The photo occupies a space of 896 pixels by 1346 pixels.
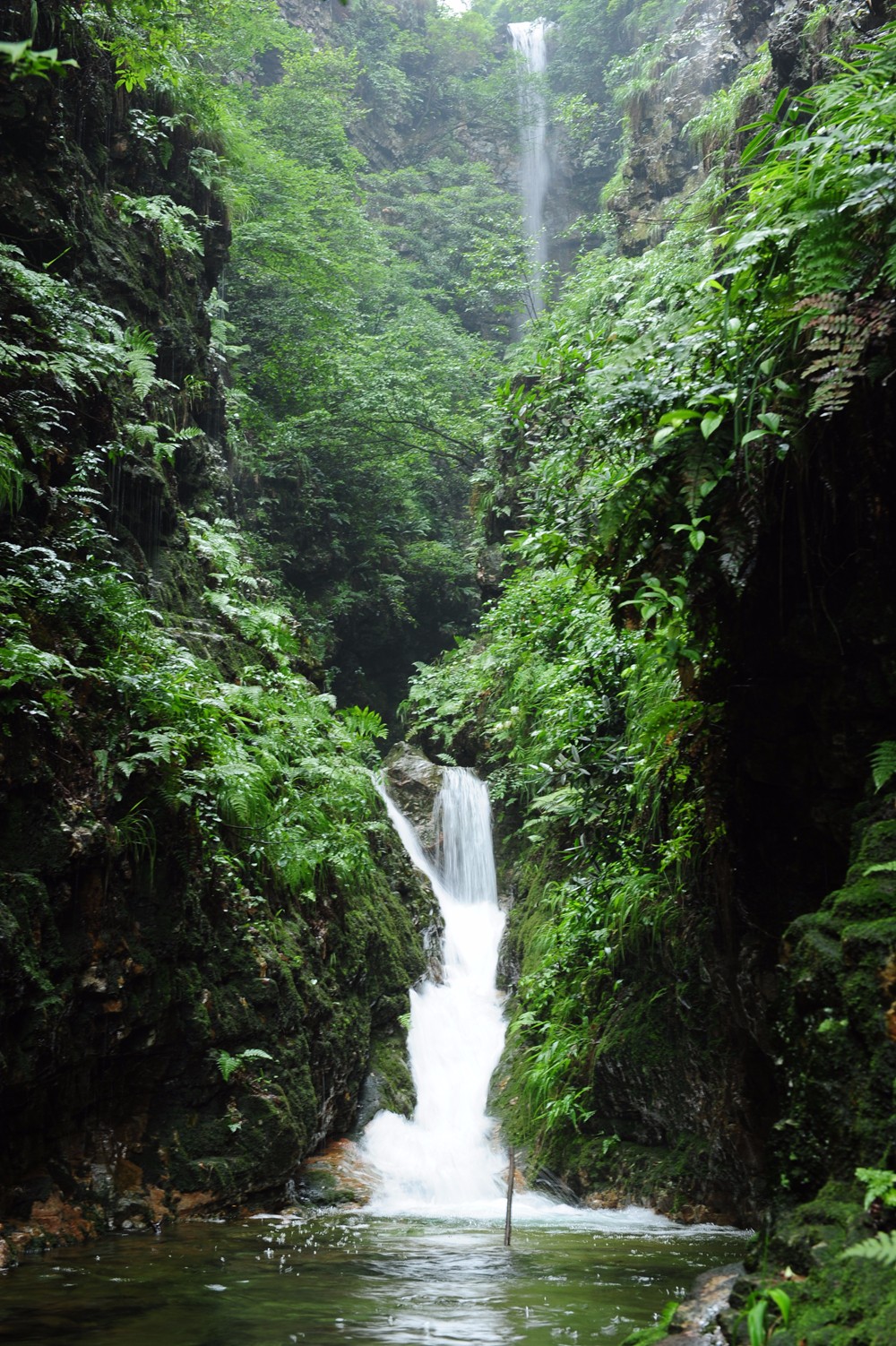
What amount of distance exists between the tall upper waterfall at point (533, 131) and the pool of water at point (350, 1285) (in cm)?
2973

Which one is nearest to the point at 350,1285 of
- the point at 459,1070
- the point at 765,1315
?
the point at 765,1315

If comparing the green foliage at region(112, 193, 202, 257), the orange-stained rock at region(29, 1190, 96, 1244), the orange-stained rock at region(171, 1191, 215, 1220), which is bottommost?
the orange-stained rock at region(171, 1191, 215, 1220)

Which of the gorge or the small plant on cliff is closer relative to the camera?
the gorge

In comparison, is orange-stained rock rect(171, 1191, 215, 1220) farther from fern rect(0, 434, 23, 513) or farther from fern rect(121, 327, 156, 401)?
fern rect(121, 327, 156, 401)

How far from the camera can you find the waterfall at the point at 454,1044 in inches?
345

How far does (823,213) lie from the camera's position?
3748 mm

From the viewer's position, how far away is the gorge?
3.76 metres

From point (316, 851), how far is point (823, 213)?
21.3 ft

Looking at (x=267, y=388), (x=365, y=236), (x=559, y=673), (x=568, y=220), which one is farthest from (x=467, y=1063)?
(x=568, y=220)

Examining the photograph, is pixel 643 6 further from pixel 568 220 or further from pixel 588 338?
pixel 588 338

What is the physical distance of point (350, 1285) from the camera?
487cm

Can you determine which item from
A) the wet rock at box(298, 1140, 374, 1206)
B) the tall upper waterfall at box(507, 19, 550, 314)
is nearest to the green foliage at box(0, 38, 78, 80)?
the wet rock at box(298, 1140, 374, 1206)

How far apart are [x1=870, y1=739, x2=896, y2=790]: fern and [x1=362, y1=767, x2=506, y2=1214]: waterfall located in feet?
19.6

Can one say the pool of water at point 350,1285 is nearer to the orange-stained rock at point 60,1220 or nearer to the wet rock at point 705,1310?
the orange-stained rock at point 60,1220
